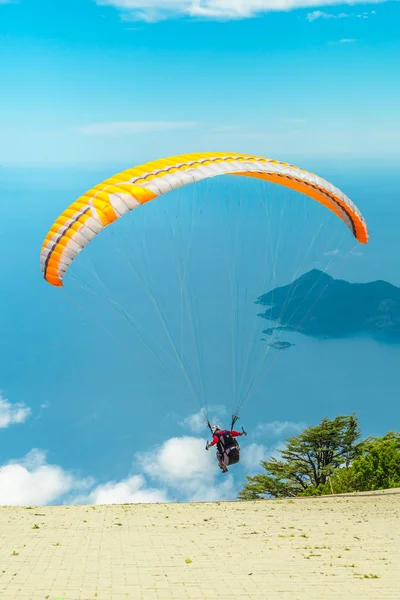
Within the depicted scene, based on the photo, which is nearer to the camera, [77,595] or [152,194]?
[77,595]

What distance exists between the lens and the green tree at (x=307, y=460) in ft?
110

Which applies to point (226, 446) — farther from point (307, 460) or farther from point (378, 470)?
point (307, 460)

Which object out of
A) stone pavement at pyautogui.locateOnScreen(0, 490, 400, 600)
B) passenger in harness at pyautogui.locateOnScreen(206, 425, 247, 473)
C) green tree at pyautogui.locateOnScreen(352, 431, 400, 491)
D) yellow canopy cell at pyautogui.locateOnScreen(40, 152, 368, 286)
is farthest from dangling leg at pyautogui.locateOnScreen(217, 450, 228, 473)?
green tree at pyautogui.locateOnScreen(352, 431, 400, 491)

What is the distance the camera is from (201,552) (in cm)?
1310

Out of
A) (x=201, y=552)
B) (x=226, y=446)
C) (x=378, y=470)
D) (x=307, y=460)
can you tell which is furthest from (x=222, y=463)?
(x=307, y=460)

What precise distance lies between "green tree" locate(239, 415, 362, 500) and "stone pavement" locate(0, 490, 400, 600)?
47.0 feet

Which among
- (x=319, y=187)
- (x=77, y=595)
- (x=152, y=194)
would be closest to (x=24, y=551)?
(x=77, y=595)

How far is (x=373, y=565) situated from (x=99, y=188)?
10810 millimetres

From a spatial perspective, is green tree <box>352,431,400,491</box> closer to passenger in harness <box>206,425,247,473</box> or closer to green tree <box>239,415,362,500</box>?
green tree <box>239,415,362,500</box>

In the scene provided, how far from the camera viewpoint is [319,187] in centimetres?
1767

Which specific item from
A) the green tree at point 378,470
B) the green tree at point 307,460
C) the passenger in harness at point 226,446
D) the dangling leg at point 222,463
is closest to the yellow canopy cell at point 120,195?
the passenger in harness at point 226,446

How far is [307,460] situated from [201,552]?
22.2m

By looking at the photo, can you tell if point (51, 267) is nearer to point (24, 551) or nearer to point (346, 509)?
point (24, 551)

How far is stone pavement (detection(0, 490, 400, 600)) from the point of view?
10.4 metres
